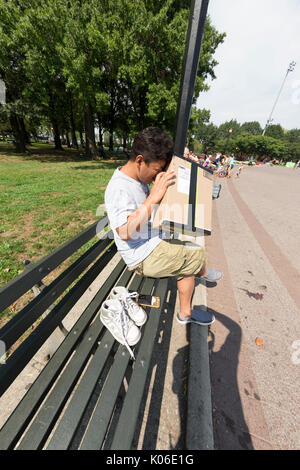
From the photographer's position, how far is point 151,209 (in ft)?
5.16

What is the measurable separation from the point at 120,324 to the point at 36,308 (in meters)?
0.64

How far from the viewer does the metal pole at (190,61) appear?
216 centimetres

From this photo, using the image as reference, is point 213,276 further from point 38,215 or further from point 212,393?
point 38,215

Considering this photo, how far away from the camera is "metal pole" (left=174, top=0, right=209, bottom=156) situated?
7.08ft

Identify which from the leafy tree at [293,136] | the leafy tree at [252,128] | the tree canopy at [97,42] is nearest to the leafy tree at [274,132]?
the leafy tree at [293,136]

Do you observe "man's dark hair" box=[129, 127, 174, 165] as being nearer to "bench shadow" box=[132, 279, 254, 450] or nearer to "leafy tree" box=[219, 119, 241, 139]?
"bench shadow" box=[132, 279, 254, 450]

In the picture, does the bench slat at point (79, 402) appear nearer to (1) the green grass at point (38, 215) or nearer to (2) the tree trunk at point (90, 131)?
(1) the green grass at point (38, 215)

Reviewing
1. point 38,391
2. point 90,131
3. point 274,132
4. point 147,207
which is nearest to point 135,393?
point 38,391

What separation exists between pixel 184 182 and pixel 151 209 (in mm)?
461

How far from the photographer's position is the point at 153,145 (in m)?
1.56

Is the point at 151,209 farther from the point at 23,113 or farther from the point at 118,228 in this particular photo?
the point at 23,113

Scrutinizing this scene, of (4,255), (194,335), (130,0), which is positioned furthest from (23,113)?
(194,335)

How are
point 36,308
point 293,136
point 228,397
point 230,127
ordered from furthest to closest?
point 230,127 → point 293,136 → point 228,397 → point 36,308

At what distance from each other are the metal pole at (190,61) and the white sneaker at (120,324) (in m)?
1.58
